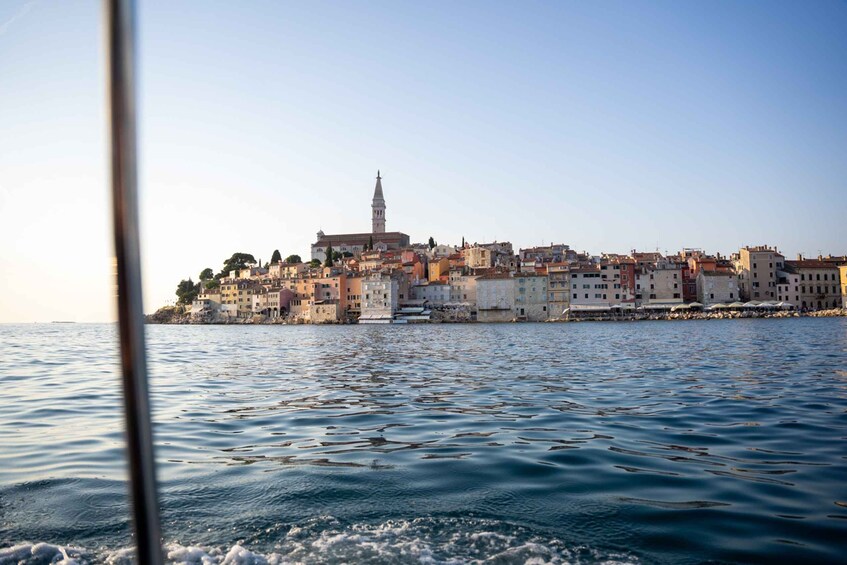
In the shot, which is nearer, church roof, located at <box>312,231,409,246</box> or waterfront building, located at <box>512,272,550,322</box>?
waterfront building, located at <box>512,272,550,322</box>

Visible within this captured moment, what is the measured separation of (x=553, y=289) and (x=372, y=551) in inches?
2632

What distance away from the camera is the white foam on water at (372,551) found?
3219mm

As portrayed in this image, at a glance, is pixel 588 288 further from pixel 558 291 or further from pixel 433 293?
pixel 433 293

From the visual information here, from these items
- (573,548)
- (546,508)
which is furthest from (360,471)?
(573,548)

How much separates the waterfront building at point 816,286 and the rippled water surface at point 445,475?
219 feet

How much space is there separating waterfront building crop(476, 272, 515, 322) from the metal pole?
68.6 m

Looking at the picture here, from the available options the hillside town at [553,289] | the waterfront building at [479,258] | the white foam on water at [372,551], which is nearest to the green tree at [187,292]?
the hillside town at [553,289]

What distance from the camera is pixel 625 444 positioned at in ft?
19.9

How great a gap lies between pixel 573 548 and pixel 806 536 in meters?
1.37

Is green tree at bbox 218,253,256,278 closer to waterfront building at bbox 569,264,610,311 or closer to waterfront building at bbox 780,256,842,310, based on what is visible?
waterfront building at bbox 569,264,610,311

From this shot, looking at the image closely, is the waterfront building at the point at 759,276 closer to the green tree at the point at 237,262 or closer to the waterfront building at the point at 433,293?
the waterfront building at the point at 433,293

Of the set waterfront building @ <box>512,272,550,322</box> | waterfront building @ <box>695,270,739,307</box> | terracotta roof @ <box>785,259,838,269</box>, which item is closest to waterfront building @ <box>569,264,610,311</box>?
waterfront building @ <box>512,272,550,322</box>

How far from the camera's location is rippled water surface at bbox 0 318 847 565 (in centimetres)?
345

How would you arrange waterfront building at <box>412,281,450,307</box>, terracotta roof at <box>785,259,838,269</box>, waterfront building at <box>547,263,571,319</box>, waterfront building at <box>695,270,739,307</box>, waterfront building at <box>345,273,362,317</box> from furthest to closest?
1. waterfront building at <box>345,273,362,317</box>
2. waterfront building at <box>412,281,450,307</box>
3. terracotta roof at <box>785,259,838,269</box>
4. waterfront building at <box>547,263,571,319</box>
5. waterfront building at <box>695,270,739,307</box>
